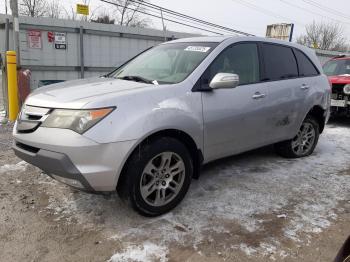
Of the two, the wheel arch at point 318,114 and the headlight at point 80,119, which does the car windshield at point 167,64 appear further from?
the wheel arch at point 318,114

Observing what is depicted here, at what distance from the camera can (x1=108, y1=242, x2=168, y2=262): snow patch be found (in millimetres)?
2682

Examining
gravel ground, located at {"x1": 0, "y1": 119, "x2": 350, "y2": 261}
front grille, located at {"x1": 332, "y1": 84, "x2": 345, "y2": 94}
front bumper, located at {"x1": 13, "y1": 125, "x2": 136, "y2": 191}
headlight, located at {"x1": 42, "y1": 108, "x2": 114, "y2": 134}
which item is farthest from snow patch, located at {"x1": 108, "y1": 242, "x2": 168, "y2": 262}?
front grille, located at {"x1": 332, "y1": 84, "x2": 345, "y2": 94}

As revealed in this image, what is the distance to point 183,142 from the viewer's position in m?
3.45

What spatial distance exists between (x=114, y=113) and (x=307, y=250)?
195cm

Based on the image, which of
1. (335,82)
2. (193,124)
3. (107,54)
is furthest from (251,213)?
(107,54)

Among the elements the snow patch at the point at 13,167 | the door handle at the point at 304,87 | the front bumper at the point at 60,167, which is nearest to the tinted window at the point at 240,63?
the door handle at the point at 304,87

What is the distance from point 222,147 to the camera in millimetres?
3812

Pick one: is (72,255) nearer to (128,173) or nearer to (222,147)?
(128,173)

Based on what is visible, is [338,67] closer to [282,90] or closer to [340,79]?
[340,79]

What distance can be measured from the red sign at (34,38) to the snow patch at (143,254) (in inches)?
286

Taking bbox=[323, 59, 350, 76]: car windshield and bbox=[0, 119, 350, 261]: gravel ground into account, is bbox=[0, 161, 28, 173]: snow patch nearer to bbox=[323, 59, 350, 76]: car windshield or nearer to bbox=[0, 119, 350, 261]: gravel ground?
bbox=[0, 119, 350, 261]: gravel ground

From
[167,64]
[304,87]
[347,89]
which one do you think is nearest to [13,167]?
[167,64]

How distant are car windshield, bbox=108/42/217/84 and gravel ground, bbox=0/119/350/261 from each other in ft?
4.31

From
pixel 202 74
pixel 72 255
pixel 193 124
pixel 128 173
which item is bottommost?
pixel 72 255
